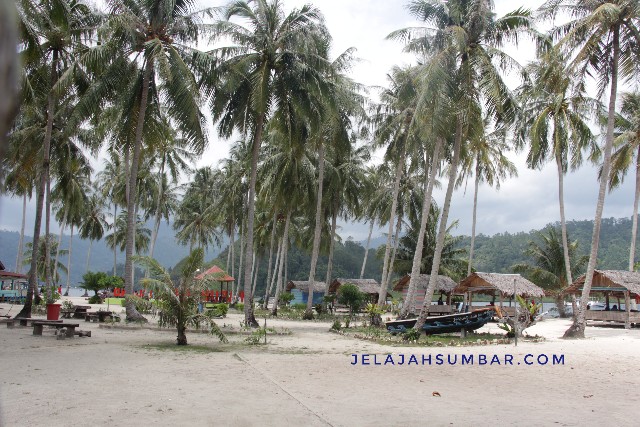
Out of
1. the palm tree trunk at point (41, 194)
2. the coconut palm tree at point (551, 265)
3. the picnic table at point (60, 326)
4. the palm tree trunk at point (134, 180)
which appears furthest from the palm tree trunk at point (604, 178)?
the coconut palm tree at point (551, 265)

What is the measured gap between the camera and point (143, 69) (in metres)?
19.0

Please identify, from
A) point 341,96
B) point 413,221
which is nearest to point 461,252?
point 413,221

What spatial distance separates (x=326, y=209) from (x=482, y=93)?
17.7 m

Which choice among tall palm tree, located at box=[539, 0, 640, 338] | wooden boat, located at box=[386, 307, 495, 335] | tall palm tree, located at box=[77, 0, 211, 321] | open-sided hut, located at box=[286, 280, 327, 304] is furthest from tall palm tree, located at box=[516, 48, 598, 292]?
open-sided hut, located at box=[286, 280, 327, 304]

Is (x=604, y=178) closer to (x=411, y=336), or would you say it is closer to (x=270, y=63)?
(x=411, y=336)

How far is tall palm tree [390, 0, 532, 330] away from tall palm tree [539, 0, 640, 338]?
2.02 meters

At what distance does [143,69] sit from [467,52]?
1154cm

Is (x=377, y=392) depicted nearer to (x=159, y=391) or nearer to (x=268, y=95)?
(x=159, y=391)

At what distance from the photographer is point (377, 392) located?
27.9ft

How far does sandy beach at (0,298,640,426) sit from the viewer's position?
21.8ft

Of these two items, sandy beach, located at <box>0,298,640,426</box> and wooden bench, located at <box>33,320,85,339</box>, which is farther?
wooden bench, located at <box>33,320,85,339</box>

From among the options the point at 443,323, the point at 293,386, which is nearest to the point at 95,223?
the point at 443,323

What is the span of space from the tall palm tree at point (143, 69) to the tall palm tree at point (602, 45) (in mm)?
12934

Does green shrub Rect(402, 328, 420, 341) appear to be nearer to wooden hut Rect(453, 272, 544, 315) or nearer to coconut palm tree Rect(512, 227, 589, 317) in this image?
wooden hut Rect(453, 272, 544, 315)
